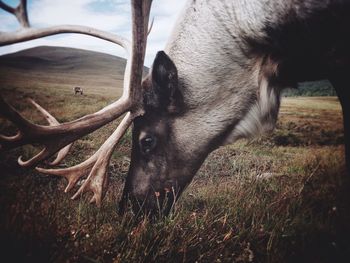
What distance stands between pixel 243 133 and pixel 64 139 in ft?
5.71

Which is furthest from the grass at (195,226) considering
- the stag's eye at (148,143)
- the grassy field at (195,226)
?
the stag's eye at (148,143)

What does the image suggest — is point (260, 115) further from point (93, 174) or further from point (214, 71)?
point (93, 174)

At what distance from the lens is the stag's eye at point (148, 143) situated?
282cm

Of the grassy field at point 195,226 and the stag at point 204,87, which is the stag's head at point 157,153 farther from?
the grassy field at point 195,226

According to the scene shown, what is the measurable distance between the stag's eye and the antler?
236mm

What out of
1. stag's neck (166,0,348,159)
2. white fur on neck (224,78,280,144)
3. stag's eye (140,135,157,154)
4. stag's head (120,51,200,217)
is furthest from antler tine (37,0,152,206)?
white fur on neck (224,78,280,144)

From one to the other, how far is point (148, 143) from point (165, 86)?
1.89 ft

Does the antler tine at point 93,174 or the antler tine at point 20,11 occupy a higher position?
the antler tine at point 20,11

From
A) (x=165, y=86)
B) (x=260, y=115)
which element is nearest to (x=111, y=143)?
(x=165, y=86)

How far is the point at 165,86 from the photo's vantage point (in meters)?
2.73

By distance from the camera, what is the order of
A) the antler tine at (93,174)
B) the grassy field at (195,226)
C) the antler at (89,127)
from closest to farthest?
the grassy field at (195,226) → the antler at (89,127) → the antler tine at (93,174)

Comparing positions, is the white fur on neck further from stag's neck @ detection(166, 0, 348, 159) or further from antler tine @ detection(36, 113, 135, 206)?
antler tine @ detection(36, 113, 135, 206)

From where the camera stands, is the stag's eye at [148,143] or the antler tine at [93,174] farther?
the stag's eye at [148,143]

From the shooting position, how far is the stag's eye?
282 centimetres
